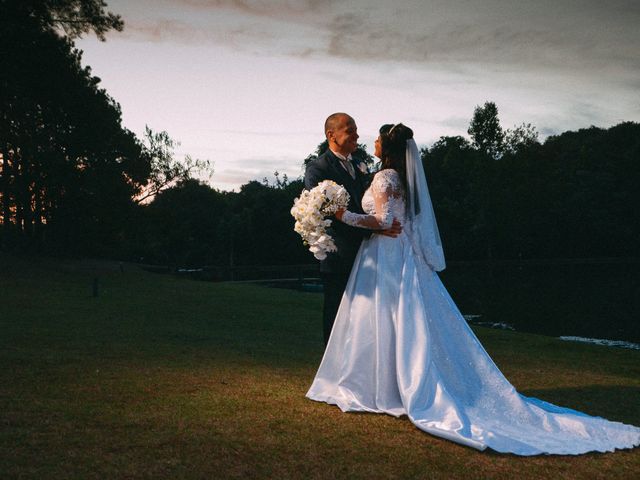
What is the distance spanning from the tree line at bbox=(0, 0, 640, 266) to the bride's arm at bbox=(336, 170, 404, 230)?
72.1ft

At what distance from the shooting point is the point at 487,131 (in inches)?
2514

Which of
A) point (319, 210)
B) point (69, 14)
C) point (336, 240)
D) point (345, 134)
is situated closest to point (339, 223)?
point (336, 240)

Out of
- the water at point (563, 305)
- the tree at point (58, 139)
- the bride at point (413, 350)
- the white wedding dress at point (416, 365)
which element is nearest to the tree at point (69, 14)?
the tree at point (58, 139)

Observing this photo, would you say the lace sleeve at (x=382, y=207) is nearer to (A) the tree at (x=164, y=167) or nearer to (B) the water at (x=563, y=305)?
(B) the water at (x=563, y=305)

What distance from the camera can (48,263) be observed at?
3578 cm

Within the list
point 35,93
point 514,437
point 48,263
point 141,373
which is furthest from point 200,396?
point 48,263

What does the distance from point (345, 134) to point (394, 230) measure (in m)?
1.23

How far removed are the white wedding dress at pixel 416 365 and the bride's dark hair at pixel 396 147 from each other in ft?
0.40

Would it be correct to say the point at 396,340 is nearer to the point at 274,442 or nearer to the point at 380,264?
the point at 380,264

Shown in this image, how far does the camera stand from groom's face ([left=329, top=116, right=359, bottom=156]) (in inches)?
256

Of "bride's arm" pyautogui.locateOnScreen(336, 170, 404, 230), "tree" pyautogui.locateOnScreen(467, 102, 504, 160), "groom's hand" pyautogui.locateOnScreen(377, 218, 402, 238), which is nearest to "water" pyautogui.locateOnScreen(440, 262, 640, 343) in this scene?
"groom's hand" pyautogui.locateOnScreen(377, 218, 402, 238)

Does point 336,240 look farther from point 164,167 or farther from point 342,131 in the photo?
point 164,167

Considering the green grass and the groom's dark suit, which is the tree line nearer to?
the green grass

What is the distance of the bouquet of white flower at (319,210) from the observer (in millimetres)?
6070
